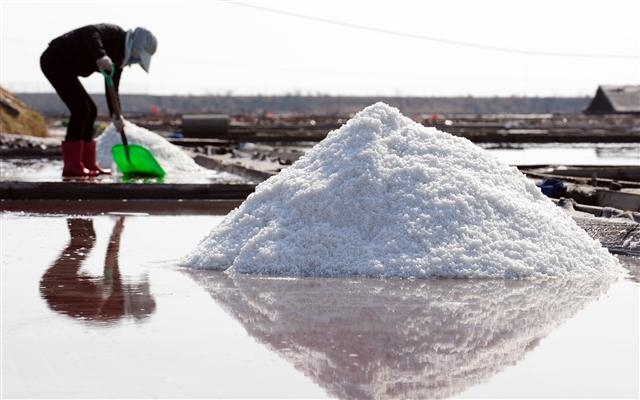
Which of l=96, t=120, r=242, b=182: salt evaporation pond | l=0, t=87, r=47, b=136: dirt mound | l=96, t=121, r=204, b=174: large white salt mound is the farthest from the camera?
l=0, t=87, r=47, b=136: dirt mound

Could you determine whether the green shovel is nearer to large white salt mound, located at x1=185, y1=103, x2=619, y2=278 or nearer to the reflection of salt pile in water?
large white salt mound, located at x1=185, y1=103, x2=619, y2=278

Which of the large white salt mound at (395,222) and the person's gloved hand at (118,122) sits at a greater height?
the person's gloved hand at (118,122)

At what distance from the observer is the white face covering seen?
41.9 feet

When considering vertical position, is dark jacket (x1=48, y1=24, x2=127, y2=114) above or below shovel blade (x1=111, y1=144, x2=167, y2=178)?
above

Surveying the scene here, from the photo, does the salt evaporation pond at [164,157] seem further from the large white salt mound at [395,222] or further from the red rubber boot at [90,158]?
the large white salt mound at [395,222]

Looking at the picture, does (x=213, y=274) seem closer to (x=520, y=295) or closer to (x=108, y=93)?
(x=520, y=295)

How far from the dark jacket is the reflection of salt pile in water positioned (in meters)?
6.58

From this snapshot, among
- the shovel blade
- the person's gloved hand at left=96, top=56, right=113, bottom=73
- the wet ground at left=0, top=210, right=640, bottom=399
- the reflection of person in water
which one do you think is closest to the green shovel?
the shovel blade

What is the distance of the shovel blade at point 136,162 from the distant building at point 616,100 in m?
79.9

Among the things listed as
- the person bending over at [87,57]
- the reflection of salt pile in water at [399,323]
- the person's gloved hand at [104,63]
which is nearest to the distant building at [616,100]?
the person bending over at [87,57]

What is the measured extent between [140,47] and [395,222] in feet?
22.3

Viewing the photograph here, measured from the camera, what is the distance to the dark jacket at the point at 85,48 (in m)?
12.9

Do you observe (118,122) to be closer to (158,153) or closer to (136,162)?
(136,162)

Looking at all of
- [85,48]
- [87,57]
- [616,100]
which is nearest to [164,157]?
[87,57]
